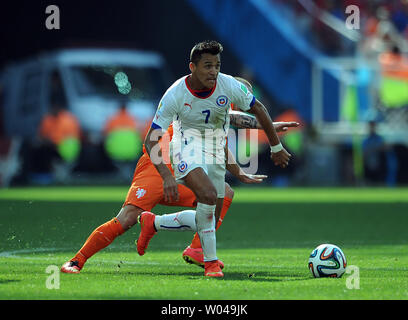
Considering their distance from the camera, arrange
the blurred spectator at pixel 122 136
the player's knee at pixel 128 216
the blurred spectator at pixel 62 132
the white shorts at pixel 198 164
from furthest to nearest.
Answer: the blurred spectator at pixel 62 132 < the blurred spectator at pixel 122 136 < the player's knee at pixel 128 216 < the white shorts at pixel 198 164

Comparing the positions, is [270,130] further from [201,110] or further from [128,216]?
[128,216]

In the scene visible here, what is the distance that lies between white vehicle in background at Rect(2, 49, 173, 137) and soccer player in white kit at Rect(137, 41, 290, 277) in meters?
15.5

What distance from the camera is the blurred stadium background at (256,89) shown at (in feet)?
75.2

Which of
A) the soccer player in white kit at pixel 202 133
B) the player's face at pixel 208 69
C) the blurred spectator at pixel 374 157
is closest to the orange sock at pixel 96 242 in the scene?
the soccer player in white kit at pixel 202 133

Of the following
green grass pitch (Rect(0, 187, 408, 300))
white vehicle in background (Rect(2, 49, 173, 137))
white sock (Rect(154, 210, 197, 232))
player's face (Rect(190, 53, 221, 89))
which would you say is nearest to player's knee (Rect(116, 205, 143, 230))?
white sock (Rect(154, 210, 197, 232))

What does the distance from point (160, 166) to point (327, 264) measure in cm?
141

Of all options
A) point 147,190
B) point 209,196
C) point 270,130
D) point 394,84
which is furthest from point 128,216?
point 394,84

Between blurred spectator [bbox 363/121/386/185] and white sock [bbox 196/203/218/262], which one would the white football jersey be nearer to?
white sock [bbox 196/203/218/262]

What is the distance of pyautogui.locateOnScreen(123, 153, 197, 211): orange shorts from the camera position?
7.75 meters

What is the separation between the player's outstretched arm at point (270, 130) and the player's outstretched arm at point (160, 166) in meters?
0.83

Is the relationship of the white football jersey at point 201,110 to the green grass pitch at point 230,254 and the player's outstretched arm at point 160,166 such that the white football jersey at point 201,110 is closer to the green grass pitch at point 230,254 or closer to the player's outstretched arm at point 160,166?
the player's outstretched arm at point 160,166

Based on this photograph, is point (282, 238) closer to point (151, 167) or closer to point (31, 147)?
point (151, 167)

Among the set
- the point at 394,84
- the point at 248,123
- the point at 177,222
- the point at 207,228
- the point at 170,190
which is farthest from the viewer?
the point at 394,84

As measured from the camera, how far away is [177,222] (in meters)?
7.70
